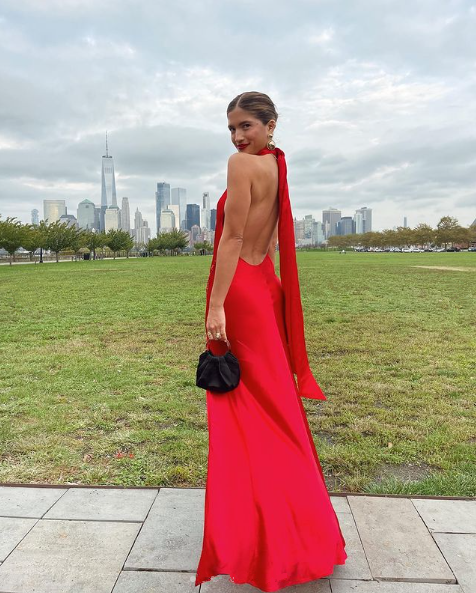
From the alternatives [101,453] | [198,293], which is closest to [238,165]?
[101,453]

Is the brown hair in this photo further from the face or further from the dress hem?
the dress hem

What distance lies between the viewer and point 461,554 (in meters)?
2.47

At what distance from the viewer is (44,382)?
19.2 ft

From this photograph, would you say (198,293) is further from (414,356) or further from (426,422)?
(426,422)

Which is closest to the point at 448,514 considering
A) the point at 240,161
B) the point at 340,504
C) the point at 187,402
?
the point at 340,504

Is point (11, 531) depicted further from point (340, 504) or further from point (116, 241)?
point (116, 241)

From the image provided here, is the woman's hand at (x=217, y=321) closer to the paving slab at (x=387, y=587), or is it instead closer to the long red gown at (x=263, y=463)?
Result: the long red gown at (x=263, y=463)

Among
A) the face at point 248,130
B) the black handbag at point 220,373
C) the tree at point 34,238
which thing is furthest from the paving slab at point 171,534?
the tree at point 34,238

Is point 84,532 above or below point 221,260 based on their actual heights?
below

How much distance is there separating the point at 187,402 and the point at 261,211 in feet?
10.7

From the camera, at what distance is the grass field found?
354 centimetres

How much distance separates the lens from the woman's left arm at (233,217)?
214cm

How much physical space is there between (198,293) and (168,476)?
13.0m

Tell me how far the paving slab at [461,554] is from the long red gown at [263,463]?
55 cm
